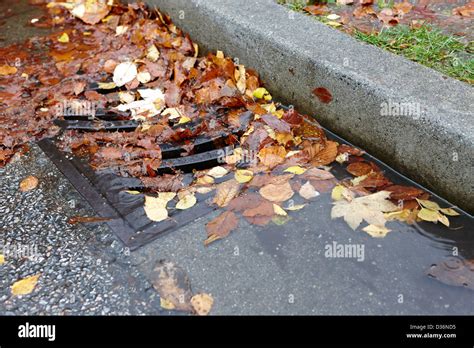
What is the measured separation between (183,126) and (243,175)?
2.00 ft

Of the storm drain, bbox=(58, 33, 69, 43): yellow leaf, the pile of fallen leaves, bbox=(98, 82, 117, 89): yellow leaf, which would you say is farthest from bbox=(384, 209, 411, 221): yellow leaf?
bbox=(58, 33, 69, 43): yellow leaf

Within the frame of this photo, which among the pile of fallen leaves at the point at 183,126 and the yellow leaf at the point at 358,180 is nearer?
the pile of fallen leaves at the point at 183,126

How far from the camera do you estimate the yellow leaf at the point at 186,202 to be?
8.67ft

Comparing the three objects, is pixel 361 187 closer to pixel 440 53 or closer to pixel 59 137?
pixel 440 53

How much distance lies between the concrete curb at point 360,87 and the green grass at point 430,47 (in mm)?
158

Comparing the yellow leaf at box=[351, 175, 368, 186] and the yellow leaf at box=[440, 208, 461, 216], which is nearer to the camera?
the yellow leaf at box=[440, 208, 461, 216]

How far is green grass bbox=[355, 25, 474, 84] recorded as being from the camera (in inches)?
115

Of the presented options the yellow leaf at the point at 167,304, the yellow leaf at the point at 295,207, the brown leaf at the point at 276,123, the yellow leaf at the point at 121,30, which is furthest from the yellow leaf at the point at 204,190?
the yellow leaf at the point at 121,30

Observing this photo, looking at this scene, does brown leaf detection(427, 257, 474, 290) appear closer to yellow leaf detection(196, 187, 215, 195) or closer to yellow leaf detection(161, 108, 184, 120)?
yellow leaf detection(196, 187, 215, 195)

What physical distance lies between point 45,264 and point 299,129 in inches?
63.9

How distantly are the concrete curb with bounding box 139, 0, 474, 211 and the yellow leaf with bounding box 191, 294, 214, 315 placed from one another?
1.29 meters

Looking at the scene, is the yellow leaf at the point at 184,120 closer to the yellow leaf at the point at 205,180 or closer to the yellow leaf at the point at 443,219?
the yellow leaf at the point at 205,180
